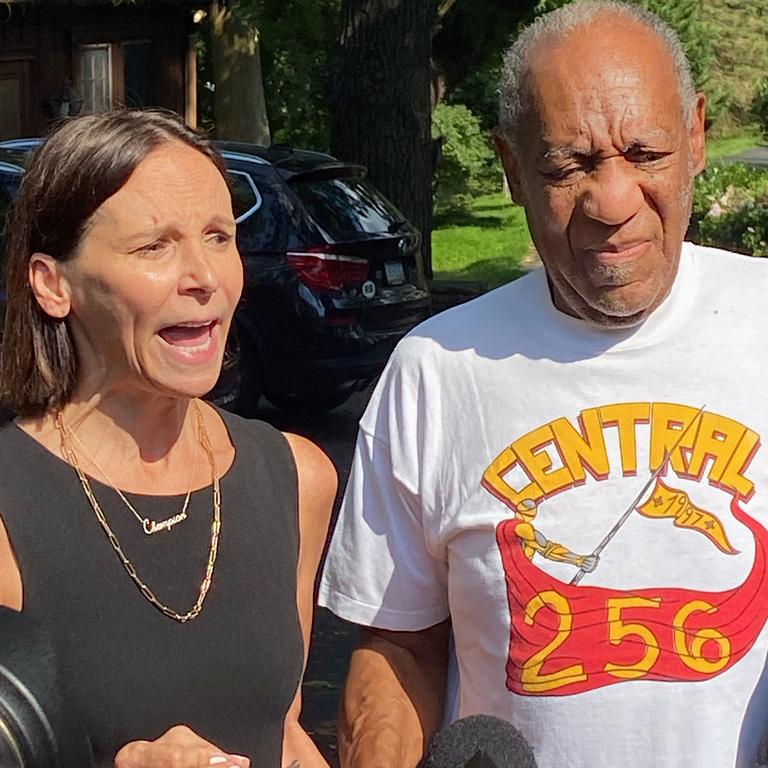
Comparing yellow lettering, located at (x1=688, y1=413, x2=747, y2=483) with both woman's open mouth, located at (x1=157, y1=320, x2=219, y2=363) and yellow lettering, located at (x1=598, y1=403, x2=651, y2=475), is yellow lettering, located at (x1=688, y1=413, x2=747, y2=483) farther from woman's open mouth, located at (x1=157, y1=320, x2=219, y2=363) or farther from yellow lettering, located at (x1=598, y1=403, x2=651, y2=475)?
woman's open mouth, located at (x1=157, y1=320, x2=219, y2=363)

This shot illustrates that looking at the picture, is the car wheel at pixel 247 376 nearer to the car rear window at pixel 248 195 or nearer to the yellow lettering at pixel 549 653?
the car rear window at pixel 248 195

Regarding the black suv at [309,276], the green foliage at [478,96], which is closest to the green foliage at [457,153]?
the green foliage at [478,96]

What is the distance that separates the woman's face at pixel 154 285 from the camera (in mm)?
2201

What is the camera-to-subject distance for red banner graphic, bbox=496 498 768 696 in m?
2.21

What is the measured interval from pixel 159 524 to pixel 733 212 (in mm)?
12840

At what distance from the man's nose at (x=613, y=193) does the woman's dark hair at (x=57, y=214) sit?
23.9 inches

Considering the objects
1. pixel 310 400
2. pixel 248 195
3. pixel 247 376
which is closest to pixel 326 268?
pixel 248 195

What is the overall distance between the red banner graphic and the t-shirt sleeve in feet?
0.67

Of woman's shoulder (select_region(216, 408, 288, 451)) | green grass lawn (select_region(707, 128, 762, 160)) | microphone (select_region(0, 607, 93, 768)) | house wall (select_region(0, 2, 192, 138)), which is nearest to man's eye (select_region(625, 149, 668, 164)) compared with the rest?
woman's shoulder (select_region(216, 408, 288, 451))

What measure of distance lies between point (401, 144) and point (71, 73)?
25.6 feet

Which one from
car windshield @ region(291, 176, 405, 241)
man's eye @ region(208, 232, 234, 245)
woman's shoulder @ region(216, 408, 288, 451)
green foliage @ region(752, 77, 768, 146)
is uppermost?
man's eye @ region(208, 232, 234, 245)

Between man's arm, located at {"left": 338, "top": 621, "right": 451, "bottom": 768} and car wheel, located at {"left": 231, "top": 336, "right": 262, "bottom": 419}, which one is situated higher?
man's arm, located at {"left": 338, "top": 621, "right": 451, "bottom": 768}

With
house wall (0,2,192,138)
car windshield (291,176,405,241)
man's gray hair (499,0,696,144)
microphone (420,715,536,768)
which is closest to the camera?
microphone (420,715,536,768)

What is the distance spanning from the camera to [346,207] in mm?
10383
